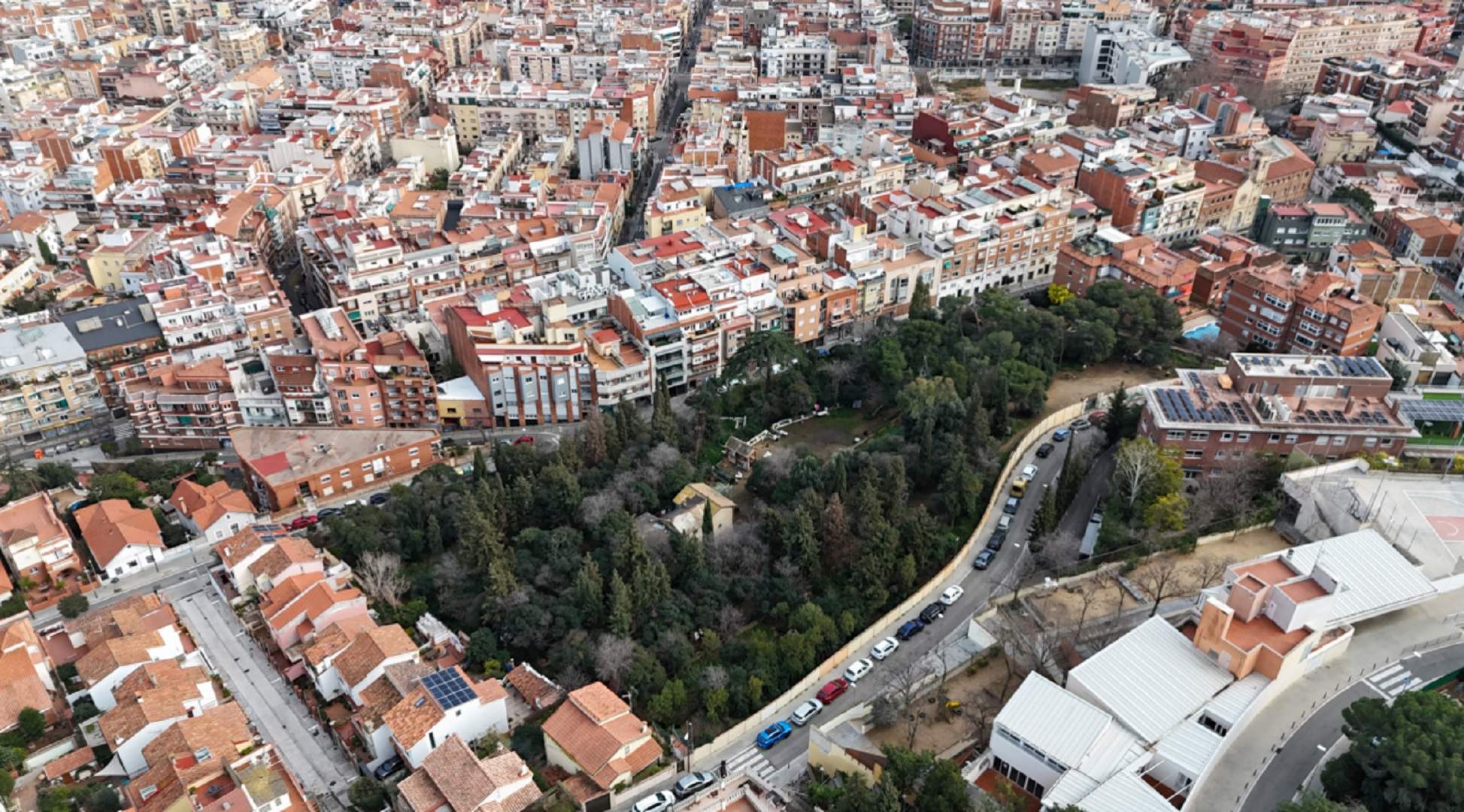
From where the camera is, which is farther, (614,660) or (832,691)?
(614,660)

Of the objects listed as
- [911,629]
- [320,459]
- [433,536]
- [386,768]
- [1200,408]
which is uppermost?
[1200,408]

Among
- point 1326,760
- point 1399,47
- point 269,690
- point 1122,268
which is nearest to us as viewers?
point 1326,760

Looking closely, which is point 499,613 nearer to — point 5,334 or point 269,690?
point 269,690

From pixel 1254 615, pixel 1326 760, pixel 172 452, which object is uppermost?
pixel 1254 615

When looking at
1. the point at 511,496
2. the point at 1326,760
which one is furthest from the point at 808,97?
the point at 1326,760

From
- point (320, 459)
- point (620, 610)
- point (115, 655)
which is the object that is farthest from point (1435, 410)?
point (115, 655)

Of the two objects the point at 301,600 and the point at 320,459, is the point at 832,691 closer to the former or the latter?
the point at 301,600
